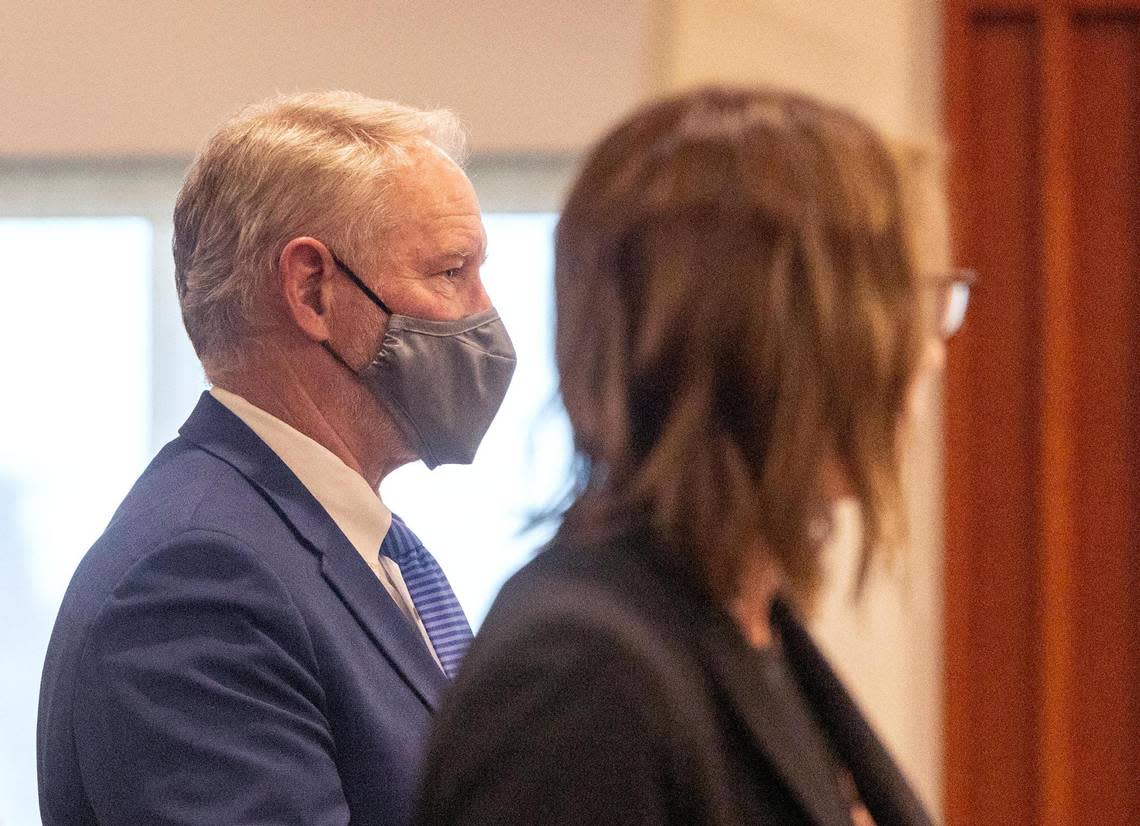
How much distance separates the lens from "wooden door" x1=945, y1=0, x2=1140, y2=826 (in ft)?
8.91

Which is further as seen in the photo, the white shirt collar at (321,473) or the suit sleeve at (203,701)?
the white shirt collar at (321,473)

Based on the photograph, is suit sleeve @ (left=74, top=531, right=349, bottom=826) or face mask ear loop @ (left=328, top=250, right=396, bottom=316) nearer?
suit sleeve @ (left=74, top=531, right=349, bottom=826)

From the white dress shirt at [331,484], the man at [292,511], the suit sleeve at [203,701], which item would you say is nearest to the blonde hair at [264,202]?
the man at [292,511]

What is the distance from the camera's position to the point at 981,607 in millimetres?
2746

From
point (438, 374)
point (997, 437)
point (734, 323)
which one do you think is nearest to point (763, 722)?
point (734, 323)

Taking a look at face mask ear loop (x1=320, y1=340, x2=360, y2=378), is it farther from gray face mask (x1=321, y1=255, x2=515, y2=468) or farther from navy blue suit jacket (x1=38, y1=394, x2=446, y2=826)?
navy blue suit jacket (x1=38, y1=394, x2=446, y2=826)

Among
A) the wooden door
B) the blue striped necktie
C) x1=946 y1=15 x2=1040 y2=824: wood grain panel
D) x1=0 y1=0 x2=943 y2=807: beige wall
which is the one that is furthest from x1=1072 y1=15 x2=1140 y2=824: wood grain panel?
the blue striped necktie

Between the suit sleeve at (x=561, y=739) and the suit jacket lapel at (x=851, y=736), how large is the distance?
285 mm

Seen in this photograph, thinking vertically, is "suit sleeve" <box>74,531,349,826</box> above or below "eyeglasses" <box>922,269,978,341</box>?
below

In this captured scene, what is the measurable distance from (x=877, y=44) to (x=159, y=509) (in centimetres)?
193

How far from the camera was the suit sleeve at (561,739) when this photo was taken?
0.75 meters

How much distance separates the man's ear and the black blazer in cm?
83

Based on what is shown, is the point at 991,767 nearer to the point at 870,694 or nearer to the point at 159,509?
the point at 870,694

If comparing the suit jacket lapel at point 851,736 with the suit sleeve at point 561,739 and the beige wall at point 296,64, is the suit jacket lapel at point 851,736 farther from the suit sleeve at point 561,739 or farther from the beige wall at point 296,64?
the beige wall at point 296,64
